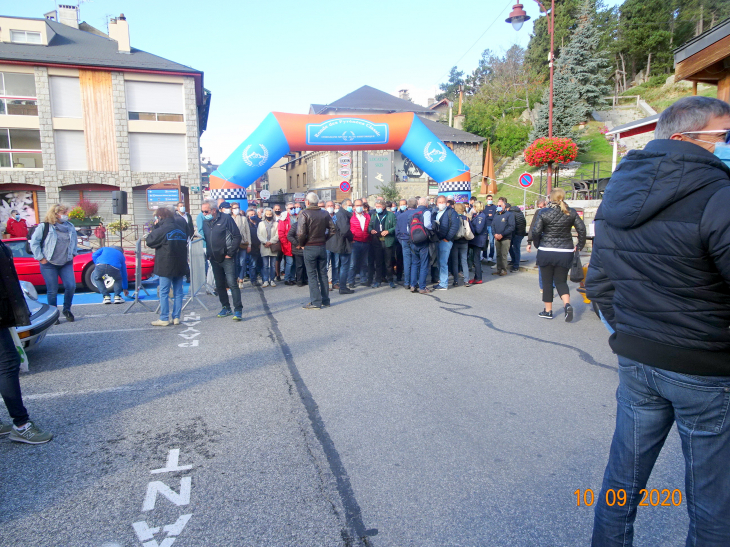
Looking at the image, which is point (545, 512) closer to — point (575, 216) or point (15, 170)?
point (575, 216)

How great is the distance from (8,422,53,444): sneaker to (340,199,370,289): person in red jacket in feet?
23.5

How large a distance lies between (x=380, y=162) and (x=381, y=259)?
85.2ft

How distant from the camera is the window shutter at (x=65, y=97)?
27.0m

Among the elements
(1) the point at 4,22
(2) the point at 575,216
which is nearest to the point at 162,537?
(2) the point at 575,216

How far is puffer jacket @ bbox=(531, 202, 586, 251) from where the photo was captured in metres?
7.07


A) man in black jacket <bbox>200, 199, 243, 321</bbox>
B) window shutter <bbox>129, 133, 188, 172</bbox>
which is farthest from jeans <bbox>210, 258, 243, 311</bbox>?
window shutter <bbox>129, 133, 188, 172</bbox>

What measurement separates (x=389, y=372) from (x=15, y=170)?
97.0 ft

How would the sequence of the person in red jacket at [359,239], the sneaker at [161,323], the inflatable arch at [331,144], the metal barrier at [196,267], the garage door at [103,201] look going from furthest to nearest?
the garage door at [103,201] → the inflatable arch at [331,144] → the person in red jacket at [359,239] → the metal barrier at [196,267] → the sneaker at [161,323]

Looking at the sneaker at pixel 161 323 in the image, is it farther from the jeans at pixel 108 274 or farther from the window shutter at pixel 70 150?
the window shutter at pixel 70 150

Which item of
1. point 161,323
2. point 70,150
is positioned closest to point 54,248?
point 161,323

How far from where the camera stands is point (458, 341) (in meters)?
6.39

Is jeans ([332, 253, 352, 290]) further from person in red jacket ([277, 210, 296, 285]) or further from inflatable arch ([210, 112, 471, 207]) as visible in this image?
inflatable arch ([210, 112, 471, 207])

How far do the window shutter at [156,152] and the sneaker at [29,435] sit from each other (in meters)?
27.4

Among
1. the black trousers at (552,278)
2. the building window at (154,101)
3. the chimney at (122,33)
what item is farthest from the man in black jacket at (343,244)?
the chimney at (122,33)
